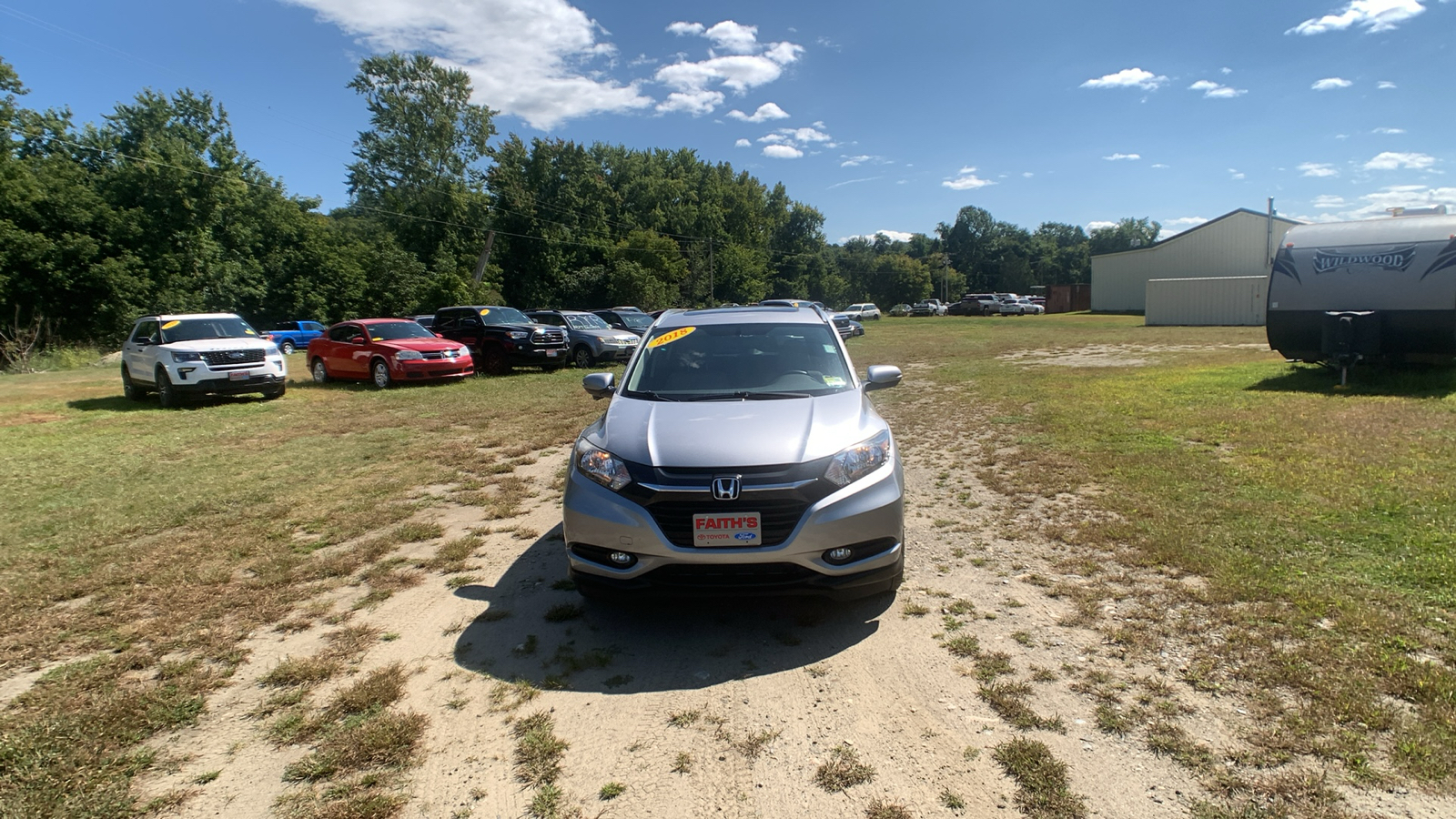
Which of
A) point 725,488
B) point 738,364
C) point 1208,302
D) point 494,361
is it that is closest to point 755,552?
point 725,488

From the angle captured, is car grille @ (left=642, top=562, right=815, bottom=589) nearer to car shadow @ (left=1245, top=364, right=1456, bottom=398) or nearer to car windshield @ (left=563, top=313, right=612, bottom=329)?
car shadow @ (left=1245, top=364, right=1456, bottom=398)

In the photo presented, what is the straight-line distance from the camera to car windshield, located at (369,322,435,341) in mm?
16734

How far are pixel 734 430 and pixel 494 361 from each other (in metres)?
15.8

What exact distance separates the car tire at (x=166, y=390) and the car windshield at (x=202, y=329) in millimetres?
663

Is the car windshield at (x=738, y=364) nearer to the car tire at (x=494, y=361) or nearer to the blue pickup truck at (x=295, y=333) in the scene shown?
the car tire at (x=494, y=361)

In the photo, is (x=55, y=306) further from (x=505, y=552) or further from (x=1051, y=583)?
(x=1051, y=583)

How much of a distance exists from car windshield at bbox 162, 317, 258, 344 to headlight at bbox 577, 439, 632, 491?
43.1 feet

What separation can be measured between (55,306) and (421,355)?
24870 millimetres

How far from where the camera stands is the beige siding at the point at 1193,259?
4931cm

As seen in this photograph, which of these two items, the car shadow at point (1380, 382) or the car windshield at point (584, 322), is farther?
the car windshield at point (584, 322)

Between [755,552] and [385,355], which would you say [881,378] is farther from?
[385,355]

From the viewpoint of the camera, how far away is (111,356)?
25.9 meters

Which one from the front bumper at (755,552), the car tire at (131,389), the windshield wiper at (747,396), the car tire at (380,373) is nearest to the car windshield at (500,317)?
the car tire at (380,373)

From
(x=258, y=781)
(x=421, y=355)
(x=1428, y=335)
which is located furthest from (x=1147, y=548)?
(x=421, y=355)
